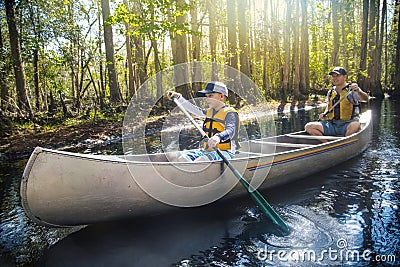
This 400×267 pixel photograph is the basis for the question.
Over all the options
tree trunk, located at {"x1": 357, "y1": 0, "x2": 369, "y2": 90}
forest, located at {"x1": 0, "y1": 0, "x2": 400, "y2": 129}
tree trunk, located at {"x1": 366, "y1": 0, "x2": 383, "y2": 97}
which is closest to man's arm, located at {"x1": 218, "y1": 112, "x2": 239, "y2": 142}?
forest, located at {"x1": 0, "y1": 0, "x2": 400, "y2": 129}

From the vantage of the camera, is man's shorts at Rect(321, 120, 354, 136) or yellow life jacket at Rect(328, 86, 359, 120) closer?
yellow life jacket at Rect(328, 86, 359, 120)

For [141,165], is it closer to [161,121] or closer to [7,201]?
[7,201]

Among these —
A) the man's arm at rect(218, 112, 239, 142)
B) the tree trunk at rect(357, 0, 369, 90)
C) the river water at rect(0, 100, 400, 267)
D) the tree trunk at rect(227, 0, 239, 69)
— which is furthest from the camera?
the tree trunk at rect(357, 0, 369, 90)

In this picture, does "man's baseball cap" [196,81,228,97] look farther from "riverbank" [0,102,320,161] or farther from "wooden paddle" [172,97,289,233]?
"riverbank" [0,102,320,161]

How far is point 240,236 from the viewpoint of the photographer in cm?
387

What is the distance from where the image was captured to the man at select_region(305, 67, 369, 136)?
6.58 meters

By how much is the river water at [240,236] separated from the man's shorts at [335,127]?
65.4 inches

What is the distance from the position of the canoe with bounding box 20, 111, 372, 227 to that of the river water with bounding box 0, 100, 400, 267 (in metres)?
0.27

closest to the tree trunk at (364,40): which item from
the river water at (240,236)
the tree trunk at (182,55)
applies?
the tree trunk at (182,55)

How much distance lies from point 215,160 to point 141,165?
99 cm

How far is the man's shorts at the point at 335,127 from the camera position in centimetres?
682

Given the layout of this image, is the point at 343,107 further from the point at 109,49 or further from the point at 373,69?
the point at 373,69

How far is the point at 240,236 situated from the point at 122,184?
1475 mm

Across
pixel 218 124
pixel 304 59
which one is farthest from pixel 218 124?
pixel 304 59
